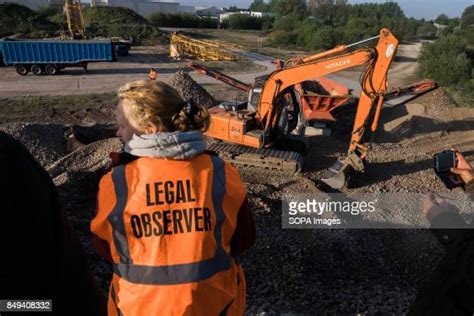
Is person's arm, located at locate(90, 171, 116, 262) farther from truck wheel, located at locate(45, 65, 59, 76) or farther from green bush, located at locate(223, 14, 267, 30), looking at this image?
green bush, located at locate(223, 14, 267, 30)

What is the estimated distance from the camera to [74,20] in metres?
26.6

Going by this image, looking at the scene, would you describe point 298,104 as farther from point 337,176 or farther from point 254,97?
point 337,176

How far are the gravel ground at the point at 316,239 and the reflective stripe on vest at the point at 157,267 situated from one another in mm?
3002

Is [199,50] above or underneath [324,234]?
underneath

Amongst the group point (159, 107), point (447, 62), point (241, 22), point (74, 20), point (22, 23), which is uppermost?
point (159, 107)

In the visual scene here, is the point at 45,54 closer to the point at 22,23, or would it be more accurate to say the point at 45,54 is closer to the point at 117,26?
the point at 22,23

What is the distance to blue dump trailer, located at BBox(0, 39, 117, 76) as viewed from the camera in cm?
1983

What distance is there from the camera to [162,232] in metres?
1.68

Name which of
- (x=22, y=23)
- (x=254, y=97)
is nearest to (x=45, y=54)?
(x=254, y=97)

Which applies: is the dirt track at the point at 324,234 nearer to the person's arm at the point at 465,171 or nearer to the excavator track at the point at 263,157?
the excavator track at the point at 263,157

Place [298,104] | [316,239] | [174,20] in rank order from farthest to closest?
1. [174,20]
2. [298,104]
3. [316,239]

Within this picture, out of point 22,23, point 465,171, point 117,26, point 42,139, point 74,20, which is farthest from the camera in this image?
point 117,26

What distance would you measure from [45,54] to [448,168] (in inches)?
849

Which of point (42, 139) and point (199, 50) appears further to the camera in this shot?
point (199, 50)
